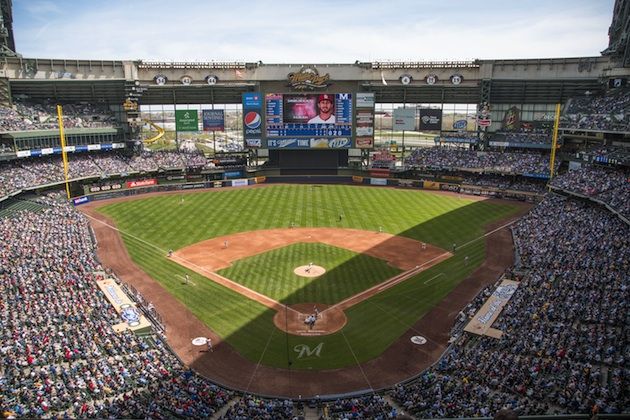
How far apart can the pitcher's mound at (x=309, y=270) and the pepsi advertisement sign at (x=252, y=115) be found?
43646 mm

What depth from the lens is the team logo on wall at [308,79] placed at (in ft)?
265

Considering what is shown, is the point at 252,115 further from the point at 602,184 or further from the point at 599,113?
the point at 602,184

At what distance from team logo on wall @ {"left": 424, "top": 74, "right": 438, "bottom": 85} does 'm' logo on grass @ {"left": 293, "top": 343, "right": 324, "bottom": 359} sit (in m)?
63.8

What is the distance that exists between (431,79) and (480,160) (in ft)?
54.2

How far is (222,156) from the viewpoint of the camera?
8462 cm

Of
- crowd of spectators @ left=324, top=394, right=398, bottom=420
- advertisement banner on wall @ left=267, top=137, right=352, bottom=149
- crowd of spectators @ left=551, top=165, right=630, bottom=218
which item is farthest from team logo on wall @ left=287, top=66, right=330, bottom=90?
crowd of spectators @ left=324, top=394, right=398, bottom=420

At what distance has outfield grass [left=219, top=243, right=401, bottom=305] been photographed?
1439 inches

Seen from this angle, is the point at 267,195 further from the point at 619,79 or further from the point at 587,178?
the point at 619,79

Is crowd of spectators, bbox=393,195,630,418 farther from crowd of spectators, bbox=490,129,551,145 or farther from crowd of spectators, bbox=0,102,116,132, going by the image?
crowd of spectators, bbox=0,102,116,132

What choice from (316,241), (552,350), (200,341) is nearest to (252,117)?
(316,241)

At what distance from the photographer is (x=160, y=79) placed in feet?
263

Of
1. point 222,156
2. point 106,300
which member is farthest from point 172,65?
point 106,300

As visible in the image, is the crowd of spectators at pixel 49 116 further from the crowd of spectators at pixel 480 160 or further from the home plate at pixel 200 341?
the crowd of spectators at pixel 480 160

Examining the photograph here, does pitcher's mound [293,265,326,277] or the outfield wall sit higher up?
the outfield wall
